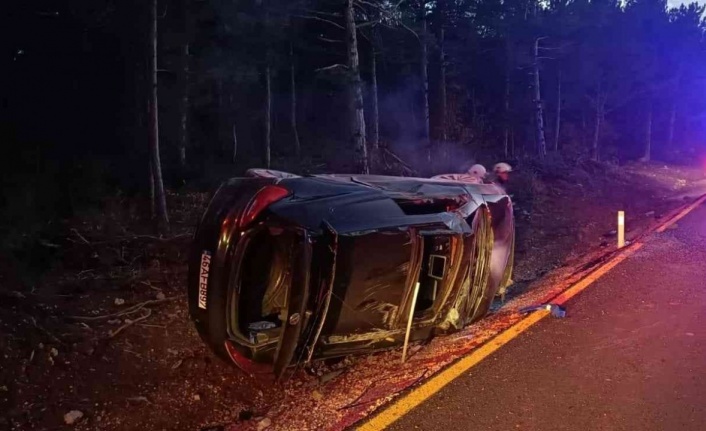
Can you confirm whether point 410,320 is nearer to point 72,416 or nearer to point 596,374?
point 596,374

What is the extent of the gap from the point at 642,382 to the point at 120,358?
411 cm

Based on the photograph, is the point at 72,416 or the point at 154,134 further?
the point at 154,134

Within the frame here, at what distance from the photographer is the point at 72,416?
13.0ft

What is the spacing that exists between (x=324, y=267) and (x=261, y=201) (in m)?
0.63

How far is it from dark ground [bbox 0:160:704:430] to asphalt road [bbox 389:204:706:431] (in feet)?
2.68

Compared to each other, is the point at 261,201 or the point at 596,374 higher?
the point at 261,201

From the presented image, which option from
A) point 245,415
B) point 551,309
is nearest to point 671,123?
point 551,309

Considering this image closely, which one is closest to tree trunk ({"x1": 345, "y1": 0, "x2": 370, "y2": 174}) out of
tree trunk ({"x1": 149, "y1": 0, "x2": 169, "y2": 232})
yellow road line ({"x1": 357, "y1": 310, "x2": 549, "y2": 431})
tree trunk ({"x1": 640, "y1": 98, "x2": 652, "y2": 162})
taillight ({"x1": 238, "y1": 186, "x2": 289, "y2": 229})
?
tree trunk ({"x1": 149, "y1": 0, "x2": 169, "y2": 232})

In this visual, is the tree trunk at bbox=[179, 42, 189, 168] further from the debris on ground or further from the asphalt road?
the asphalt road

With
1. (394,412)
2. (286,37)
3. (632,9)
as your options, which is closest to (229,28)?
(286,37)

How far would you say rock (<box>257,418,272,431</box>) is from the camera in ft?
11.9

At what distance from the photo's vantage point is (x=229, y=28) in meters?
17.5

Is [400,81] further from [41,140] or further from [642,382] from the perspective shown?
[642,382]

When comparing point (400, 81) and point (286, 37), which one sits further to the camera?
point (400, 81)
